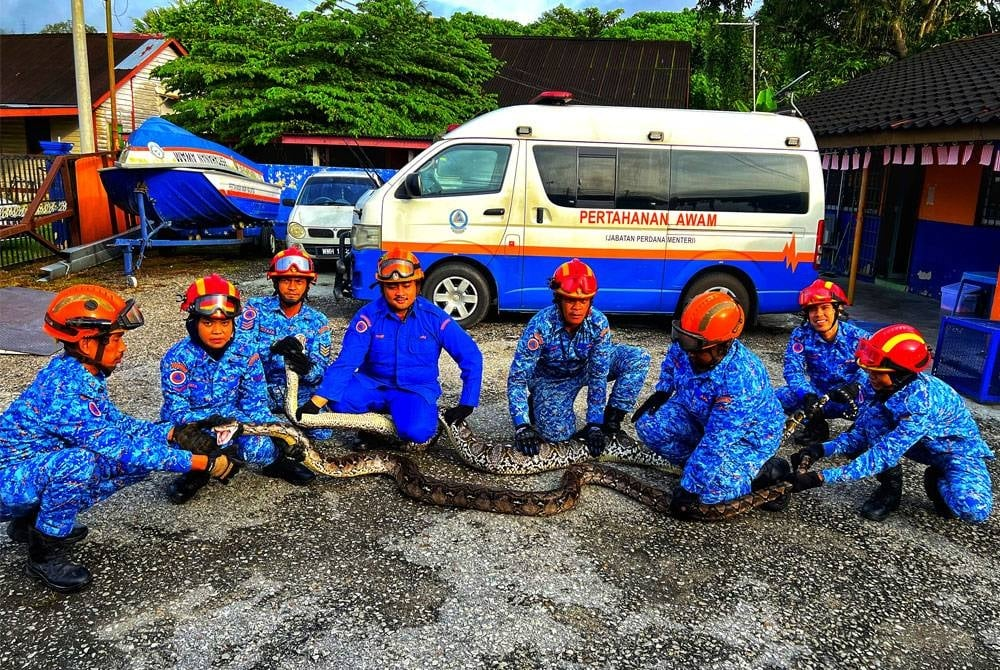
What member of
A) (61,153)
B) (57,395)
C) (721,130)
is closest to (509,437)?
(57,395)

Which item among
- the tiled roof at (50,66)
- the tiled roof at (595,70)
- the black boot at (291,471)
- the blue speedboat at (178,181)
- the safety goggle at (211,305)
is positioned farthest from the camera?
the tiled roof at (50,66)

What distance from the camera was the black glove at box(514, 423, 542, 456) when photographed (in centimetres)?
463

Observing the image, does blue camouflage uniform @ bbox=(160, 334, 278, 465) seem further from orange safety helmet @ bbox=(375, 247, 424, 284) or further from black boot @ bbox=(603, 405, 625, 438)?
black boot @ bbox=(603, 405, 625, 438)

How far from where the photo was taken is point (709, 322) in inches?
143

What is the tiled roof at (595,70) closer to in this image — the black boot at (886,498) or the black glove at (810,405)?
the black glove at (810,405)

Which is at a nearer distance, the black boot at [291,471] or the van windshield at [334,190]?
the black boot at [291,471]

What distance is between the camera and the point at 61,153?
43.3ft

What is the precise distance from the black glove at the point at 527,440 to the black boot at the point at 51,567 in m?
2.55

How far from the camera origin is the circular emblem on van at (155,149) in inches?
465

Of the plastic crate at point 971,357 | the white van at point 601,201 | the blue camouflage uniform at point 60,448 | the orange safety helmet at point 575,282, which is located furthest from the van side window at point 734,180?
the blue camouflage uniform at point 60,448

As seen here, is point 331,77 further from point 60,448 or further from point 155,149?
point 60,448

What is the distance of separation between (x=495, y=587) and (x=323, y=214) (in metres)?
9.19

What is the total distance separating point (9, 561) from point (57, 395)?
99 centimetres

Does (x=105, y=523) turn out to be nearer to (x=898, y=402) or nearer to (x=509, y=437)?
(x=509, y=437)
